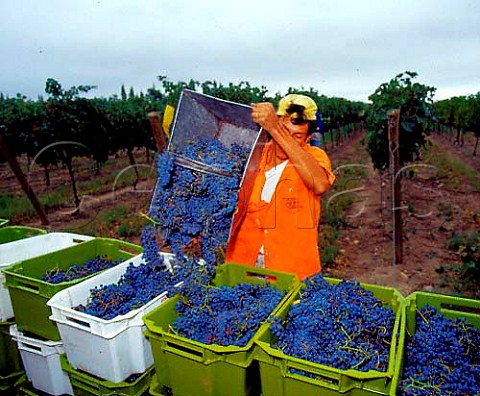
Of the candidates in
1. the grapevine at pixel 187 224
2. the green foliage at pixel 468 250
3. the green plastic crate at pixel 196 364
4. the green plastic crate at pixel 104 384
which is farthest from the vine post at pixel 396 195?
the green plastic crate at pixel 104 384

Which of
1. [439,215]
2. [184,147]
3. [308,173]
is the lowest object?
[439,215]

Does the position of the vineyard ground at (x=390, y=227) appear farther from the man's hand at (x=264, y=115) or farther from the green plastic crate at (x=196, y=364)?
the green plastic crate at (x=196, y=364)

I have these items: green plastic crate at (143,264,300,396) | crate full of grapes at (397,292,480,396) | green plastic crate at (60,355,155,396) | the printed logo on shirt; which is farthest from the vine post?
green plastic crate at (60,355,155,396)

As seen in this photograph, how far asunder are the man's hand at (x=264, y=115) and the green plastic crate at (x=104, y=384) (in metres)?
1.37

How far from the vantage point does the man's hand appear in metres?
2.25

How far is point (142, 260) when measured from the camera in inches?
99.3

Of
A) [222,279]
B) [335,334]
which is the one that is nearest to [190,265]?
[222,279]

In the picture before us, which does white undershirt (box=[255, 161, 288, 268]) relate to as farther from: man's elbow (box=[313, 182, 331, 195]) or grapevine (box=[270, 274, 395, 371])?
grapevine (box=[270, 274, 395, 371])

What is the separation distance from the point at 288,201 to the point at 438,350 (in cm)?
120

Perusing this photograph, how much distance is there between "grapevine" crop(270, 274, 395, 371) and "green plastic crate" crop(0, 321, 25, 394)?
1.91 meters

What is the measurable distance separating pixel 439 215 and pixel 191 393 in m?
8.01

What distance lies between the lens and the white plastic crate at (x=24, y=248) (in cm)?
268

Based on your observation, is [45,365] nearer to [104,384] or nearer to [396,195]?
[104,384]

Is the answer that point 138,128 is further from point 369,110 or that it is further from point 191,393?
point 191,393
